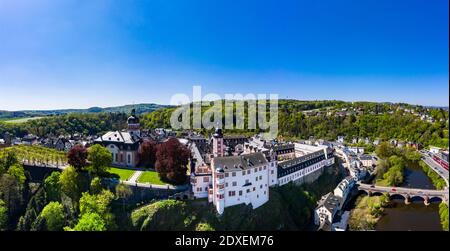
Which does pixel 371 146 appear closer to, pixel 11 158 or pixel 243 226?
pixel 243 226

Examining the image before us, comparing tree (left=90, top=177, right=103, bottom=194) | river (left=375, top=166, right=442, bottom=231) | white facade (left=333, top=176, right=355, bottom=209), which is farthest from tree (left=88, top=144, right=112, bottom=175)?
river (left=375, top=166, right=442, bottom=231)

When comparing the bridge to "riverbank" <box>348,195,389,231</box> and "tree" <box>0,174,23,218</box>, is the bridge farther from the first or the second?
"tree" <box>0,174,23,218</box>

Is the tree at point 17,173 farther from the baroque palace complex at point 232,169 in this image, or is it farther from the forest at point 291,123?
the forest at point 291,123

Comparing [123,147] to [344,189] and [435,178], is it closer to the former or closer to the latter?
[344,189]

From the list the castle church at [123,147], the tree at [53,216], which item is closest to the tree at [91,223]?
the tree at [53,216]
